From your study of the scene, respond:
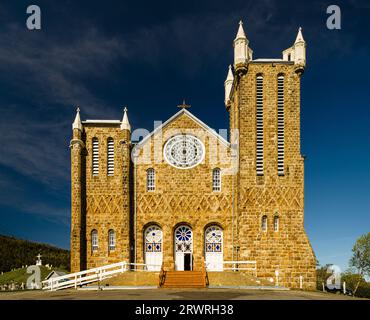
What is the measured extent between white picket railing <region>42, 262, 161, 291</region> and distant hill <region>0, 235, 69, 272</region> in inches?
2360

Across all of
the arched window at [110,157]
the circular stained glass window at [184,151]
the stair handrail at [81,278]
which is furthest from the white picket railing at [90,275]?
the circular stained glass window at [184,151]

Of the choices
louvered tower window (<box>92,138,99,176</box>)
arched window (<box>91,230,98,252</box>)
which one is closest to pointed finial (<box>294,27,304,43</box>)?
louvered tower window (<box>92,138,99,176</box>)

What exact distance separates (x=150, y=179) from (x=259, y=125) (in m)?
10.00

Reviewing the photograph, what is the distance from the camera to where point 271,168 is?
2925 cm

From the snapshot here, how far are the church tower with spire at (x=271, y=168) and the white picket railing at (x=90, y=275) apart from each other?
26.0 ft

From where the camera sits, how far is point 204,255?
3017cm

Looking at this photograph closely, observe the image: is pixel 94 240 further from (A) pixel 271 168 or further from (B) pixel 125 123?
(A) pixel 271 168

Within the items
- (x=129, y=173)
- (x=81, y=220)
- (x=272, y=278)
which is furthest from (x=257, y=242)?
(x=81, y=220)

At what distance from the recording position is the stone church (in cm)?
2869

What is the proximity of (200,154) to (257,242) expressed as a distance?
8.58m
